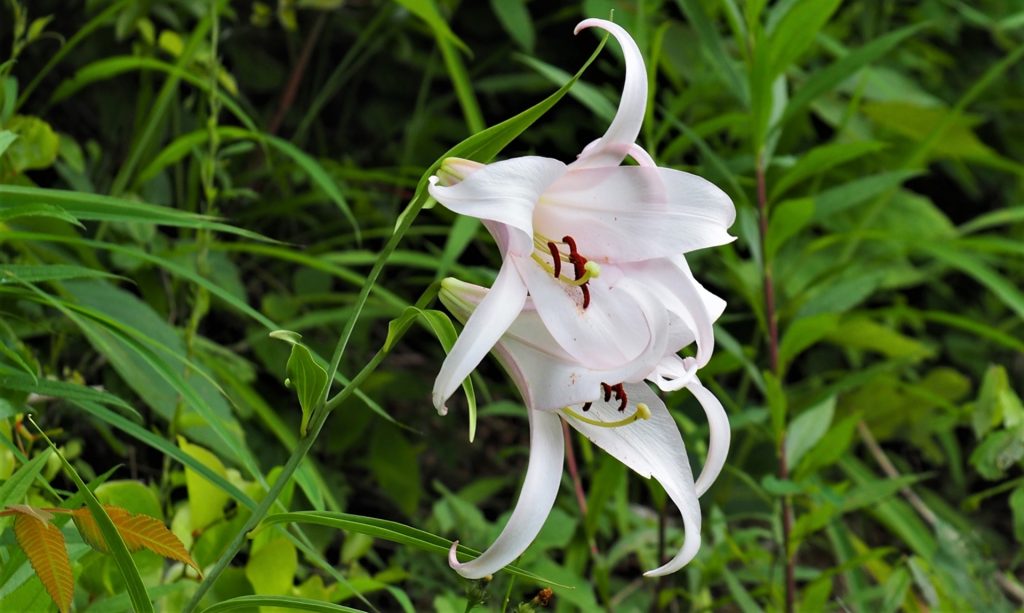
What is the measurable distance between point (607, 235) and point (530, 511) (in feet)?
0.46

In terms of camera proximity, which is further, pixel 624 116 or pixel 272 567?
pixel 272 567

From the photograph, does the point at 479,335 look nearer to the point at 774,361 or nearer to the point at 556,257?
the point at 556,257

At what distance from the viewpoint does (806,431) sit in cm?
127

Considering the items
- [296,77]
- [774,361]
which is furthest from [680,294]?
[296,77]

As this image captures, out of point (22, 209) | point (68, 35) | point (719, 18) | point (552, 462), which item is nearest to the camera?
point (552, 462)

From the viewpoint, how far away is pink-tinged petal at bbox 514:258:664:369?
0.54 metres

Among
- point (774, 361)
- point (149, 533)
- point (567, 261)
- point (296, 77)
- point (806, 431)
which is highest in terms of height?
point (567, 261)

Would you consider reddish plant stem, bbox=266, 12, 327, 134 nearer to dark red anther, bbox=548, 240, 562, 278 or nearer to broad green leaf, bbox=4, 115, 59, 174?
broad green leaf, bbox=4, 115, 59, 174

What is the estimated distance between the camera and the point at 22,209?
2.50 ft

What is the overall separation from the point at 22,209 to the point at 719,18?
4.50 ft

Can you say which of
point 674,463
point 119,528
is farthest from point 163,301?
point 674,463

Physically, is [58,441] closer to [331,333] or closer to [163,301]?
[163,301]

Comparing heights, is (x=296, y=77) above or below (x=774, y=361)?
above

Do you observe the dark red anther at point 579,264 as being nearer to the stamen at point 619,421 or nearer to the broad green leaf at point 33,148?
the stamen at point 619,421
